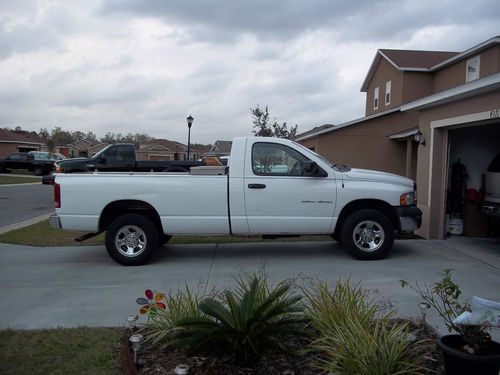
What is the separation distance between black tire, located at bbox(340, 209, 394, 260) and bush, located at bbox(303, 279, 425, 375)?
12.1 feet

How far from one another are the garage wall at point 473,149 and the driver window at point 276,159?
4551 mm

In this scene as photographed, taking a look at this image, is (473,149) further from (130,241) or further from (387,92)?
(387,92)

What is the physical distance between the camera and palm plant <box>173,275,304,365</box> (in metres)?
3.90

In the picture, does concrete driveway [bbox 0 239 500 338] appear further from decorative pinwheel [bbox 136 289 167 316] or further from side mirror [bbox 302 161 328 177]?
side mirror [bbox 302 161 328 177]

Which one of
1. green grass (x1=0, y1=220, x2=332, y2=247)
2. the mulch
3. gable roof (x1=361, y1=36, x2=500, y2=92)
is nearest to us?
the mulch

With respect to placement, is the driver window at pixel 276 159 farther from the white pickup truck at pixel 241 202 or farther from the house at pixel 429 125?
the house at pixel 429 125

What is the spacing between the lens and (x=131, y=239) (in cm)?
821

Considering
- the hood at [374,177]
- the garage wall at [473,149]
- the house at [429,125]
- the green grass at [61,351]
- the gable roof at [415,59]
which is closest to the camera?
the green grass at [61,351]

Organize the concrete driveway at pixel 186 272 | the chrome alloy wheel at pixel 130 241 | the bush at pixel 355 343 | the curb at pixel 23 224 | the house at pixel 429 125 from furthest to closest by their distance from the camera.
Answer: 1. the curb at pixel 23 224
2. the house at pixel 429 125
3. the chrome alloy wheel at pixel 130 241
4. the concrete driveway at pixel 186 272
5. the bush at pixel 355 343

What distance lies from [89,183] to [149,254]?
4.95 ft

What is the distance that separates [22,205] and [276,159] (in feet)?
46.8

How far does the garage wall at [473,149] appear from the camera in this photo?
10.9m

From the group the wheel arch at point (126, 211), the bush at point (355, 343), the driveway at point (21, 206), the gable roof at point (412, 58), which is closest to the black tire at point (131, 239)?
the wheel arch at point (126, 211)

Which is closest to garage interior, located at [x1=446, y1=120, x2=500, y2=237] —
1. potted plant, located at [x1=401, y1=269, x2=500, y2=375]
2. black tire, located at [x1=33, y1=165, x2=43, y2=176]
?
potted plant, located at [x1=401, y1=269, x2=500, y2=375]
